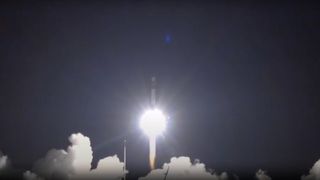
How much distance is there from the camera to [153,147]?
75.3m

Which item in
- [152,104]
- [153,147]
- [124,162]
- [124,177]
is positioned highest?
[152,104]

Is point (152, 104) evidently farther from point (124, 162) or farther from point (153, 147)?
point (124, 162)

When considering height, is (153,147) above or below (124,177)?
above

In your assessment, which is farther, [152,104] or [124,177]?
[152,104]

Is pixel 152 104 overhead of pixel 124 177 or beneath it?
overhead

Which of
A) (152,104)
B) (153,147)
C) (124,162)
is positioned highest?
(152,104)

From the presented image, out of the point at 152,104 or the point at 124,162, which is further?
the point at 152,104

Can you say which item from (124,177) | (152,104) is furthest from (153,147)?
(124,177)

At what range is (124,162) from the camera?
55906 millimetres

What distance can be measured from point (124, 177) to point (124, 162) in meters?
4.17

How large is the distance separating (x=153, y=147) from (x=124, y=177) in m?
23.0

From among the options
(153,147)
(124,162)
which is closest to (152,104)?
(153,147)

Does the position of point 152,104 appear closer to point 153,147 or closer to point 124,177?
point 153,147

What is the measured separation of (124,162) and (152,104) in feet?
78.2
